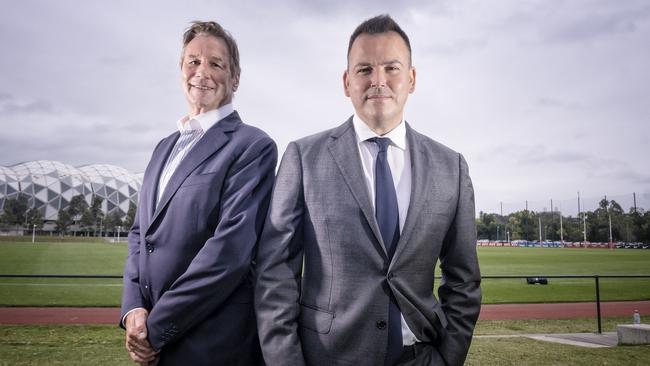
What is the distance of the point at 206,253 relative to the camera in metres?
2.19

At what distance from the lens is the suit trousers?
83.0 inches

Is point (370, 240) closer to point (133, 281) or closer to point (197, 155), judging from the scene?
point (197, 155)

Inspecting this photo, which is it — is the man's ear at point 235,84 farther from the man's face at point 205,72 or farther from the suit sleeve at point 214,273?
the suit sleeve at point 214,273

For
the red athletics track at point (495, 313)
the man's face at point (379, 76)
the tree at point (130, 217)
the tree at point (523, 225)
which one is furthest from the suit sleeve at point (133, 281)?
the tree at point (523, 225)

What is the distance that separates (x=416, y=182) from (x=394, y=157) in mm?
193

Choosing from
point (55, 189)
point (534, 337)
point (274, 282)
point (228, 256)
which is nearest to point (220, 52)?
point (228, 256)

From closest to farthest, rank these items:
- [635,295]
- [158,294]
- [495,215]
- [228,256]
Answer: [228,256], [158,294], [635,295], [495,215]

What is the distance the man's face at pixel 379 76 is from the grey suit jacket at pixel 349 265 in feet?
0.60

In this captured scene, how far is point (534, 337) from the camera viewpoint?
8.84 m

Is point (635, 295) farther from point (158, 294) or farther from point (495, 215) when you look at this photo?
point (495, 215)

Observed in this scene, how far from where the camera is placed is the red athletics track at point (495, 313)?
37.2 ft

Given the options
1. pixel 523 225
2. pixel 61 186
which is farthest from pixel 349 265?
pixel 61 186

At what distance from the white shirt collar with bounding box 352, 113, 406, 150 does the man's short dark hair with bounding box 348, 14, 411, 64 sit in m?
0.38

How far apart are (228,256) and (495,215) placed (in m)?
129
